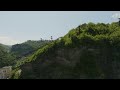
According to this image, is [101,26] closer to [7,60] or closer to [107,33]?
[107,33]

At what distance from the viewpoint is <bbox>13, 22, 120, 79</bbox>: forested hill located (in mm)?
24469

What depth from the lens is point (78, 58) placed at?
25266 millimetres

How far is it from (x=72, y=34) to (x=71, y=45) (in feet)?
5.50

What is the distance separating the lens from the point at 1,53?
186 feet

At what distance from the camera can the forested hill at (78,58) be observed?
24469mm
